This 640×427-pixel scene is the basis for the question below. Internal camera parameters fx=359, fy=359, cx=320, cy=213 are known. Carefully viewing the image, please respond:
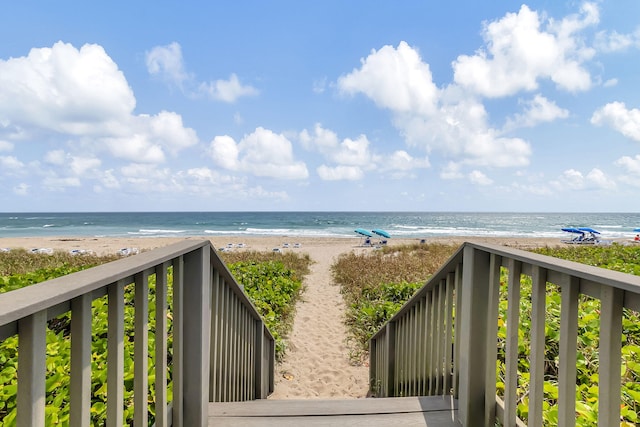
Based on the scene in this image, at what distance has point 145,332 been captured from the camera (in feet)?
4.56

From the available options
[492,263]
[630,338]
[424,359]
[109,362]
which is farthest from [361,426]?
[630,338]

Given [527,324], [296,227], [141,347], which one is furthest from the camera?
[296,227]

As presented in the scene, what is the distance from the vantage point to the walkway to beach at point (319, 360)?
439 cm

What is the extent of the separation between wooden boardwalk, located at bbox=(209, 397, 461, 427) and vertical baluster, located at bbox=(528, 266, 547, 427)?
788 mm

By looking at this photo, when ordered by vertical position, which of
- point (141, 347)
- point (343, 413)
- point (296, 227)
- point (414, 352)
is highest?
point (141, 347)

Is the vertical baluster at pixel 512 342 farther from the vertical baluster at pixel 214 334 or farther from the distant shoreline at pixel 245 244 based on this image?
the distant shoreline at pixel 245 244

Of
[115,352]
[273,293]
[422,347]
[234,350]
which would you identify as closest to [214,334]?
[234,350]

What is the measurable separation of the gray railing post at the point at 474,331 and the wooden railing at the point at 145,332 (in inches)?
56.0

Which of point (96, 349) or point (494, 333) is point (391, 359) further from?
point (96, 349)

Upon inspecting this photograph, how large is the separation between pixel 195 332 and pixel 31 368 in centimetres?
108

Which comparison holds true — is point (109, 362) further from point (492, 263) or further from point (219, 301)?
point (492, 263)

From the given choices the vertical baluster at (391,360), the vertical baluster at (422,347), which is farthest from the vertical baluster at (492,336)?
the vertical baluster at (391,360)

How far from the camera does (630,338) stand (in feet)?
9.59

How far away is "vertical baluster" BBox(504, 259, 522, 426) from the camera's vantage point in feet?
5.36
